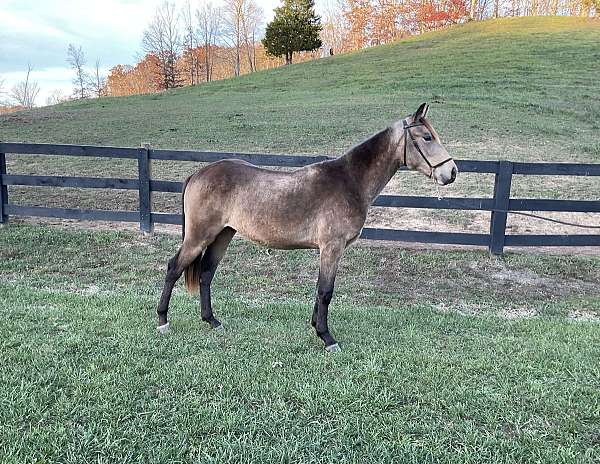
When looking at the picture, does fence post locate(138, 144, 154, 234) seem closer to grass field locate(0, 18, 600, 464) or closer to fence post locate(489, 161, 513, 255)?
grass field locate(0, 18, 600, 464)

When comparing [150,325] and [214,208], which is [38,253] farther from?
[214,208]

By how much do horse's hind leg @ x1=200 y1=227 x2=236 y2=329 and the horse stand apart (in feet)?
0.58

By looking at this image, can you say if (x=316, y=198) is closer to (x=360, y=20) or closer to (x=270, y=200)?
(x=270, y=200)

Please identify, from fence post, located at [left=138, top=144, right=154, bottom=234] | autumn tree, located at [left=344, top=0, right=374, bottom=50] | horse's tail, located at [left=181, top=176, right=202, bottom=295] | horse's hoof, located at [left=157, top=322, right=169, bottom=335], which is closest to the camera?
horse's hoof, located at [left=157, top=322, right=169, bottom=335]

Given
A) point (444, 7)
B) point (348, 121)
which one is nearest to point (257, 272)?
point (348, 121)

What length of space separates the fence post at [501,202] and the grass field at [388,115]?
149 cm

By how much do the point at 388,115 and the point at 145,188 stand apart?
1292cm

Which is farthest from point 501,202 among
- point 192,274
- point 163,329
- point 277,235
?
A: point 163,329

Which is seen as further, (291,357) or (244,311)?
(244,311)

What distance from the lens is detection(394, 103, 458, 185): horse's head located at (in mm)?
3963

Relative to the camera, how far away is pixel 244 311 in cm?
504

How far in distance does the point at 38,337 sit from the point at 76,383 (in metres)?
1.02

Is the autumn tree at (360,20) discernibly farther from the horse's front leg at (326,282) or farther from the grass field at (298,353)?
the horse's front leg at (326,282)

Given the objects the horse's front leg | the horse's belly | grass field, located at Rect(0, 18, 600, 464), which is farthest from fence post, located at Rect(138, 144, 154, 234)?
the horse's front leg
